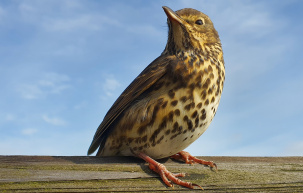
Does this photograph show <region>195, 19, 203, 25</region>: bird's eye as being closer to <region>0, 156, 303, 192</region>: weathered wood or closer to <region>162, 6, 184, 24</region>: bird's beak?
<region>162, 6, 184, 24</region>: bird's beak

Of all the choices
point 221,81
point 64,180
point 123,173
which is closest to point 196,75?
point 221,81

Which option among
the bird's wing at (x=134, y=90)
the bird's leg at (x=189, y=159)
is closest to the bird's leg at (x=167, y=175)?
the bird's leg at (x=189, y=159)

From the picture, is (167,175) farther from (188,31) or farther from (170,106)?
(188,31)

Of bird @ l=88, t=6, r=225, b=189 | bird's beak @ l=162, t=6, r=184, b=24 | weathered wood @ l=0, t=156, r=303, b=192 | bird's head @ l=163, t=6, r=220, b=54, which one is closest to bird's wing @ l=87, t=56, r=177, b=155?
bird @ l=88, t=6, r=225, b=189

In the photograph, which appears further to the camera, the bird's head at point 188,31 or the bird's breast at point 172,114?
the bird's head at point 188,31

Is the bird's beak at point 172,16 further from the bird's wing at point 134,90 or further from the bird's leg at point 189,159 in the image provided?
the bird's leg at point 189,159

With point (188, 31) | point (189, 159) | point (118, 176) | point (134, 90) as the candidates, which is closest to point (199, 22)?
point (188, 31)
